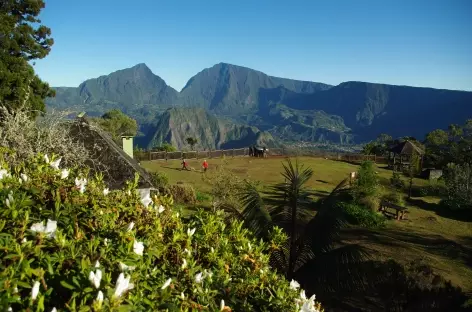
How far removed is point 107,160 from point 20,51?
13405mm

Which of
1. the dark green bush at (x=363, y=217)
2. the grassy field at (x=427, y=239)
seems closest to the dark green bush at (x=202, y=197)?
the grassy field at (x=427, y=239)

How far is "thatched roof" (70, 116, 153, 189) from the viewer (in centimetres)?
1206

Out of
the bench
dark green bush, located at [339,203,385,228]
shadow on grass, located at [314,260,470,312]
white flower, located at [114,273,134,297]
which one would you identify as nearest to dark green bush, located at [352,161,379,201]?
the bench

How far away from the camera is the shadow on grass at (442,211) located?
22.8 m

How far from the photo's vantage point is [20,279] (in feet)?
7.06

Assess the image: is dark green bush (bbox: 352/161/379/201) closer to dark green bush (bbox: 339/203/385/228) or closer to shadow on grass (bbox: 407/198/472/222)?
dark green bush (bbox: 339/203/385/228)

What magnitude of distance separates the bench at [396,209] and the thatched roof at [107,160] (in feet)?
49.6

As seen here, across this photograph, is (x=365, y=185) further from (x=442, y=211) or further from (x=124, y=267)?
(x=124, y=267)

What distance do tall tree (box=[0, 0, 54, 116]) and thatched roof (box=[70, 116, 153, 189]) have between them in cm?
671

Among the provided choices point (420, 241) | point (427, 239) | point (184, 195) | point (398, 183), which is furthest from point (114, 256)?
point (398, 183)

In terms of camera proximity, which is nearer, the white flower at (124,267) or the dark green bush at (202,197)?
the white flower at (124,267)

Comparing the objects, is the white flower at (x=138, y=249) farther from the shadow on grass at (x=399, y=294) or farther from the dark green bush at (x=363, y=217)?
the dark green bush at (x=363, y=217)

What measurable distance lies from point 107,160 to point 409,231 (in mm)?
15416

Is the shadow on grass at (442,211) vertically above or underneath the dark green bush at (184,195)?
underneath
